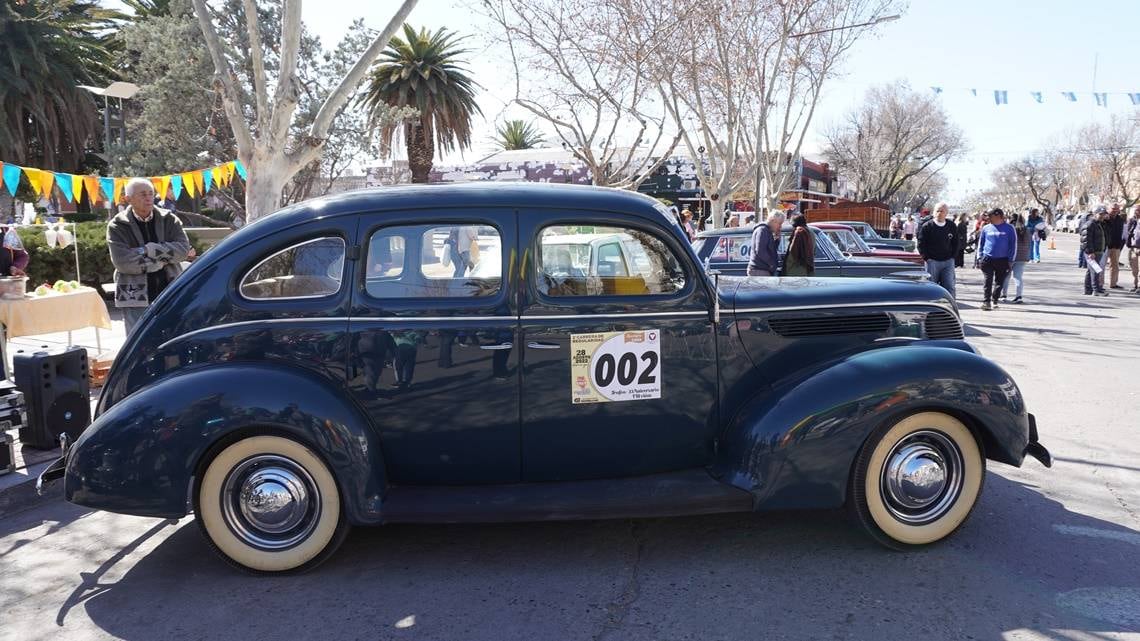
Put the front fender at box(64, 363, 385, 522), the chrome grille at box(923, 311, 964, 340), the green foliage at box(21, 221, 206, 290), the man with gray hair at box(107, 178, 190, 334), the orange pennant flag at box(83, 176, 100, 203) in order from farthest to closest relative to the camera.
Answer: the green foliage at box(21, 221, 206, 290) < the orange pennant flag at box(83, 176, 100, 203) < the man with gray hair at box(107, 178, 190, 334) < the chrome grille at box(923, 311, 964, 340) < the front fender at box(64, 363, 385, 522)

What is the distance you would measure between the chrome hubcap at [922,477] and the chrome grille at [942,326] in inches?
29.1

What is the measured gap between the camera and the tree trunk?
28984mm

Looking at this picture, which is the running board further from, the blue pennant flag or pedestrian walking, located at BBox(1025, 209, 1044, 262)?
pedestrian walking, located at BBox(1025, 209, 1044, 262)

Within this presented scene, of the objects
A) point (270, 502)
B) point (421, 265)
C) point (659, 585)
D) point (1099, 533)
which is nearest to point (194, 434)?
point (270, 502)

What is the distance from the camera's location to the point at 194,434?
3541mm

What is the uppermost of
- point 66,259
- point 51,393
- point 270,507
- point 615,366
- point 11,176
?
point 11,176

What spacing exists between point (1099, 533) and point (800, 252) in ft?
22.0

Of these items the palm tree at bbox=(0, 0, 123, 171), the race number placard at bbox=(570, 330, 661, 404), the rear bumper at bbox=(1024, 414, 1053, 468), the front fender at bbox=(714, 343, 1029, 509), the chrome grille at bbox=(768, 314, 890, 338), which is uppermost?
the palm tree at bbox=(0, 0, 123, 171)

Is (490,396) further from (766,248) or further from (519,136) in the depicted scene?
(519,136)

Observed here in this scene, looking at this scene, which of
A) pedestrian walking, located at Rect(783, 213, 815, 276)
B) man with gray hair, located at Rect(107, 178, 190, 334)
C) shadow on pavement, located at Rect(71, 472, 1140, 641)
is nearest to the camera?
shadow on pavement, located at Rect(71, 472, 1140, 641)

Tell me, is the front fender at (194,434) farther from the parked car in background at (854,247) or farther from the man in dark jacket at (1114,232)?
the man in dark jacket at (1114,232)

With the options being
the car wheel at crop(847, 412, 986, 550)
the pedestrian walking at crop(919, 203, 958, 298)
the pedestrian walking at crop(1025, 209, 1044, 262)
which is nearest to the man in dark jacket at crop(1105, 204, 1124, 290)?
the pedestrian walking at crop(1025, 209, 1044, 262)

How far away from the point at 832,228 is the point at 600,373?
11668 millimetres


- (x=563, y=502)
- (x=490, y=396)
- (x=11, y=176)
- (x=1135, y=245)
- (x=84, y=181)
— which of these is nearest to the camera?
(x=563, y=502)
